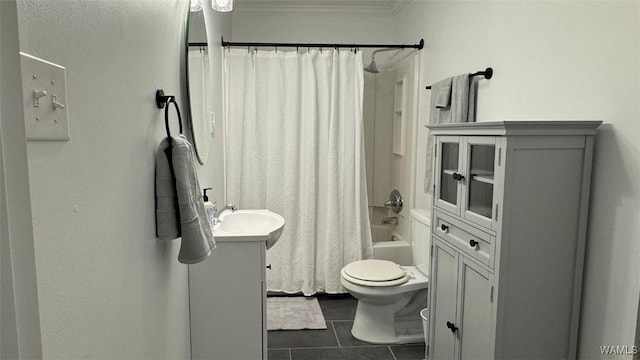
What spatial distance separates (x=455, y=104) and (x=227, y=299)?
5.35 feet

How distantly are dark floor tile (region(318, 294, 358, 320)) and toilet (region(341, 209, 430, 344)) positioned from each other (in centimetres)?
24

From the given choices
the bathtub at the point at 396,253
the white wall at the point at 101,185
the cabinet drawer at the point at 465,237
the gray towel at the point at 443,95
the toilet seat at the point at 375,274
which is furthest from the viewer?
the bathtub at the point at 396,253

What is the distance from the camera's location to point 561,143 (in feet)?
5.15

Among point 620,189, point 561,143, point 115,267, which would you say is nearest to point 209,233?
point 115,267

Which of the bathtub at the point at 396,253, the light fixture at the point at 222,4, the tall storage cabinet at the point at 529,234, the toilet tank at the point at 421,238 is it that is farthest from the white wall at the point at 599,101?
the bathtub at the point at 396,253

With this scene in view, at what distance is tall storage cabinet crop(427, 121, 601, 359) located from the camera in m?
1.57

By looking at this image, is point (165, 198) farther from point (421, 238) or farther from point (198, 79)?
point (421, 238)

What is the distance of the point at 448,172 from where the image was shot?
2.06 meters

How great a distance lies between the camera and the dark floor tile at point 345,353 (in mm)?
2689

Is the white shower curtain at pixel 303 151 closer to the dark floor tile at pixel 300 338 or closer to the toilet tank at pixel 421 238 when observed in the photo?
the toilet tank at pixel 421 238

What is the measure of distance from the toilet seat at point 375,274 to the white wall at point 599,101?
1.19 m

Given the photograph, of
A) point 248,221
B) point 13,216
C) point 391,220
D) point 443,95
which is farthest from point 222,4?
point 391,220

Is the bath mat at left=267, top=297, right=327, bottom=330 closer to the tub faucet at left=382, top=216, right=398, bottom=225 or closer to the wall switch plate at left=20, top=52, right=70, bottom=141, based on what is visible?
the tub faucet at left=382, top=216, right=398, bottom=225

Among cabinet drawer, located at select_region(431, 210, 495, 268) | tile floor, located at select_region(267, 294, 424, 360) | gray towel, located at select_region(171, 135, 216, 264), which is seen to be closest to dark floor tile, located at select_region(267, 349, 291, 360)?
tile floor, located at select_region(267, 294, 424, 360)
